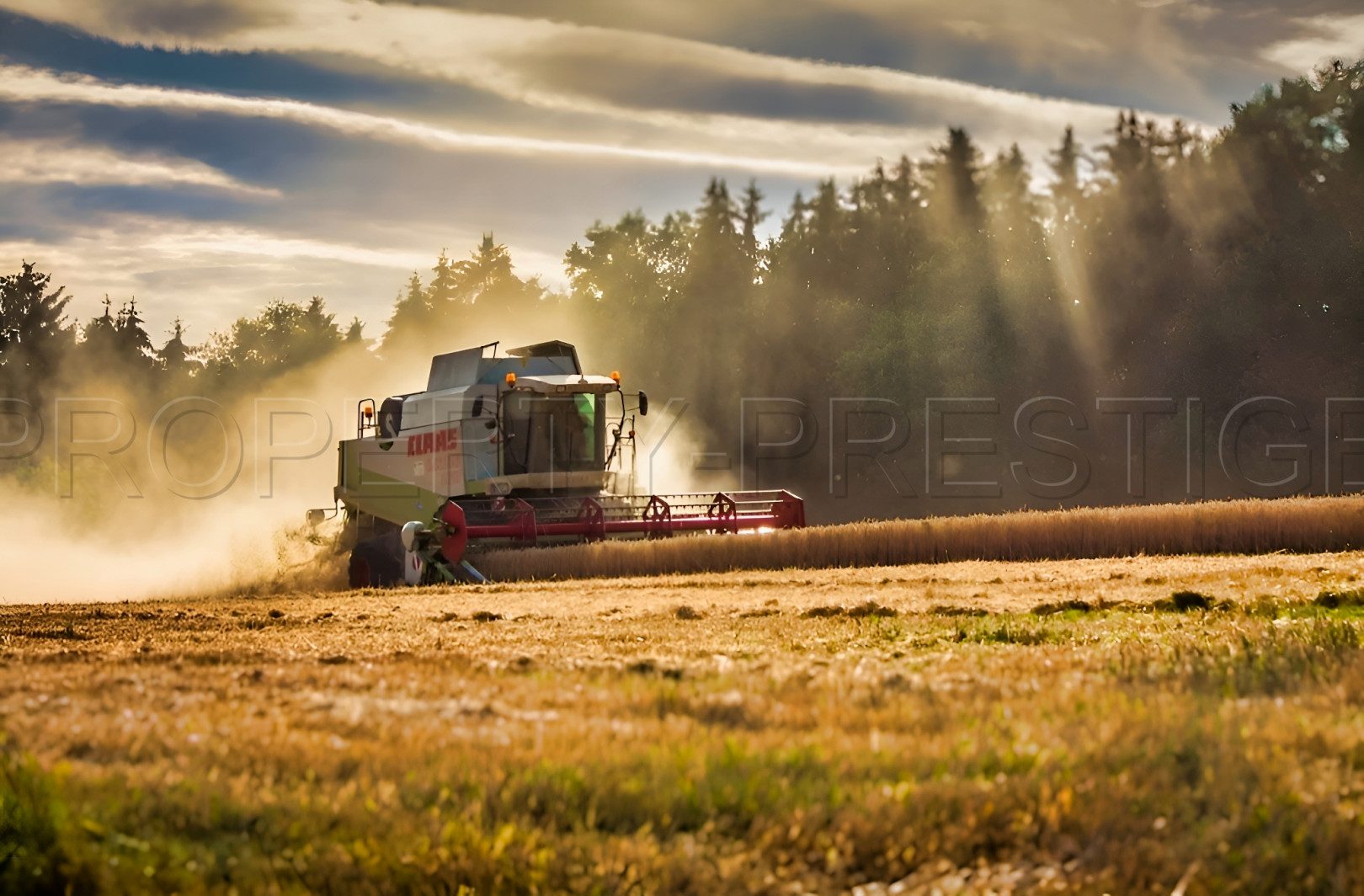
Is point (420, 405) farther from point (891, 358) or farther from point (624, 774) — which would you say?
point (891, 358)

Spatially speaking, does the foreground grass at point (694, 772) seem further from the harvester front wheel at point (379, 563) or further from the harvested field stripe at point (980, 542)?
the harvester front wheel at point (379, 563)

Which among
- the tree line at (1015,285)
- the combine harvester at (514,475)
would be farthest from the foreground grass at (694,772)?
the tree line at (1015,285)

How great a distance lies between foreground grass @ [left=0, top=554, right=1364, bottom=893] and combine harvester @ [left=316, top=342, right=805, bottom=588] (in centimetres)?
1336

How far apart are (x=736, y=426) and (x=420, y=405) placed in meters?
38.1

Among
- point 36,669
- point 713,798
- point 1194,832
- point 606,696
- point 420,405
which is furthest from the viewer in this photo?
point 420,405

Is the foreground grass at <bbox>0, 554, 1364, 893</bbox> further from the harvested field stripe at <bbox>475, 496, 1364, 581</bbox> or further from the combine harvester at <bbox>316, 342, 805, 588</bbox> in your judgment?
the combine harvester at <bbox>316, 342, 805, 588</bbox>

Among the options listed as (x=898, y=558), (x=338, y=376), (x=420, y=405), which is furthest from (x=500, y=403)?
(x=338, y=376)

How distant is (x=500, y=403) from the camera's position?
2142cm

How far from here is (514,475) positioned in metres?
21.5

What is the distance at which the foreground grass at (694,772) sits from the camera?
289cm

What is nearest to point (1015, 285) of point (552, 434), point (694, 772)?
point (552, 434)

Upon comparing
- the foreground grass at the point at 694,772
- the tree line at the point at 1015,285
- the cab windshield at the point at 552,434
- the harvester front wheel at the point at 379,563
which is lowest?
the harvester front wheel at the point at 379,563

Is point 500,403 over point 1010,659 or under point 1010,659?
over

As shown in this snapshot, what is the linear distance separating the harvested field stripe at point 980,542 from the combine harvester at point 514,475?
1021 millimetres
